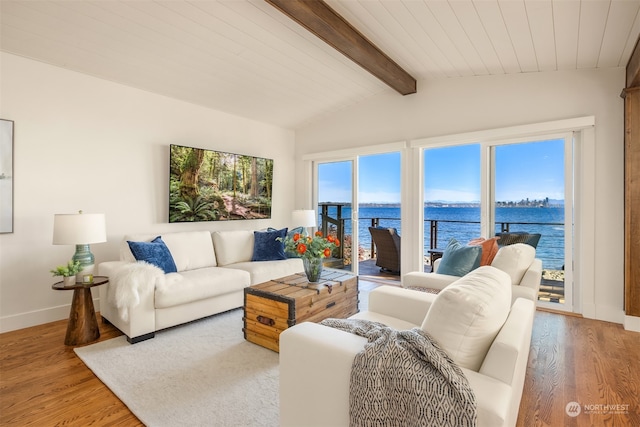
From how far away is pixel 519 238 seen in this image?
3.82 m

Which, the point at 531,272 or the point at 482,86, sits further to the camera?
the point at 482,86

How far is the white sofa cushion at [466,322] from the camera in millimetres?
1207

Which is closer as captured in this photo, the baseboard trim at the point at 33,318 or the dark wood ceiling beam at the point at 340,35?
the dark wood ceiling beam at the point at 340,35

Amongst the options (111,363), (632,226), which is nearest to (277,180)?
(111,363)

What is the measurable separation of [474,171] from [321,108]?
246cm

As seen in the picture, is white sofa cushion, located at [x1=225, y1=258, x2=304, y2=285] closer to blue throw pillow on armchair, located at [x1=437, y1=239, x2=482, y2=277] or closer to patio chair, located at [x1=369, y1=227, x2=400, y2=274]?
patio chair, located at [x1=369, y1=227, x2=400, y2=274]

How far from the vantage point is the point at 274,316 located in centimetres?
260

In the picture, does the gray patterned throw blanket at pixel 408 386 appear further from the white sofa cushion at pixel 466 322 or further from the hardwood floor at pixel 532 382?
the hardwood floor at pixel 532 382

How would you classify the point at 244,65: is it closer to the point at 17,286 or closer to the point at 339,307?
the point at 339,307

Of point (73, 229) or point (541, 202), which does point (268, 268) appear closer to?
point (73, 229)

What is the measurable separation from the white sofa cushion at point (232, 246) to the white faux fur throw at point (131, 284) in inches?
45.1

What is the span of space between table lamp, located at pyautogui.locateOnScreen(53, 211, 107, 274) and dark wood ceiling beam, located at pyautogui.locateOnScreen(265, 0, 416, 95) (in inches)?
92.4

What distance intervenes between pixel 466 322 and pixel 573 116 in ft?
11.1

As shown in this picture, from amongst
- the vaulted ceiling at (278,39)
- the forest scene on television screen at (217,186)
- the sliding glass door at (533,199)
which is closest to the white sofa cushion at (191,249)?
the forest scene on television screen at (217,186)
